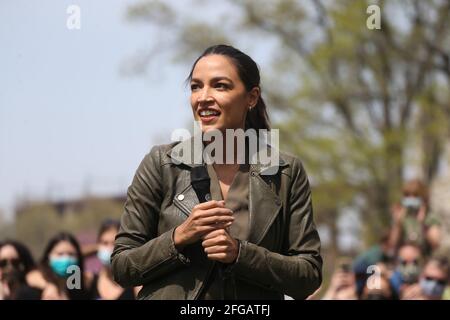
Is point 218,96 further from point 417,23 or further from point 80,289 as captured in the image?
point 417,23

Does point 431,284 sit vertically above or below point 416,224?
below

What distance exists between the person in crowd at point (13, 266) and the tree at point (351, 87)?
13.9 metres

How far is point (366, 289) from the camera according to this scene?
9547 millimetres

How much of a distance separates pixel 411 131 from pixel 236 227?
64.8 ft

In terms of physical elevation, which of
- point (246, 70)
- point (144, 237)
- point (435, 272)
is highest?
Answer: point (246, 70)

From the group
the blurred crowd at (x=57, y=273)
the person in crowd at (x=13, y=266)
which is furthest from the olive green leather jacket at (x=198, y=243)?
the person in crowd at (x=13, y=266)

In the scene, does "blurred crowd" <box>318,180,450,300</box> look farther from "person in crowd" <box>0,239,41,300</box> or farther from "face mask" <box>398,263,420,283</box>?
"person in crowd" <box>0,239,41,300</box>

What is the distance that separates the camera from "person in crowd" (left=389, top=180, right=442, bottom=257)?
475 inches

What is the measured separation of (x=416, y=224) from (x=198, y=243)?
7.92 meters

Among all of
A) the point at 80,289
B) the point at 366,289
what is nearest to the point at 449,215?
the point at 366,289

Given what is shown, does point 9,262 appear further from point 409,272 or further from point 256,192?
point 256,192

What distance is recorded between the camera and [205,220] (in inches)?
166

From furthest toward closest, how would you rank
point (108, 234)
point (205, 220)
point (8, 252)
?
point (108, 234) → point (8, 252) → point (205, 220)
